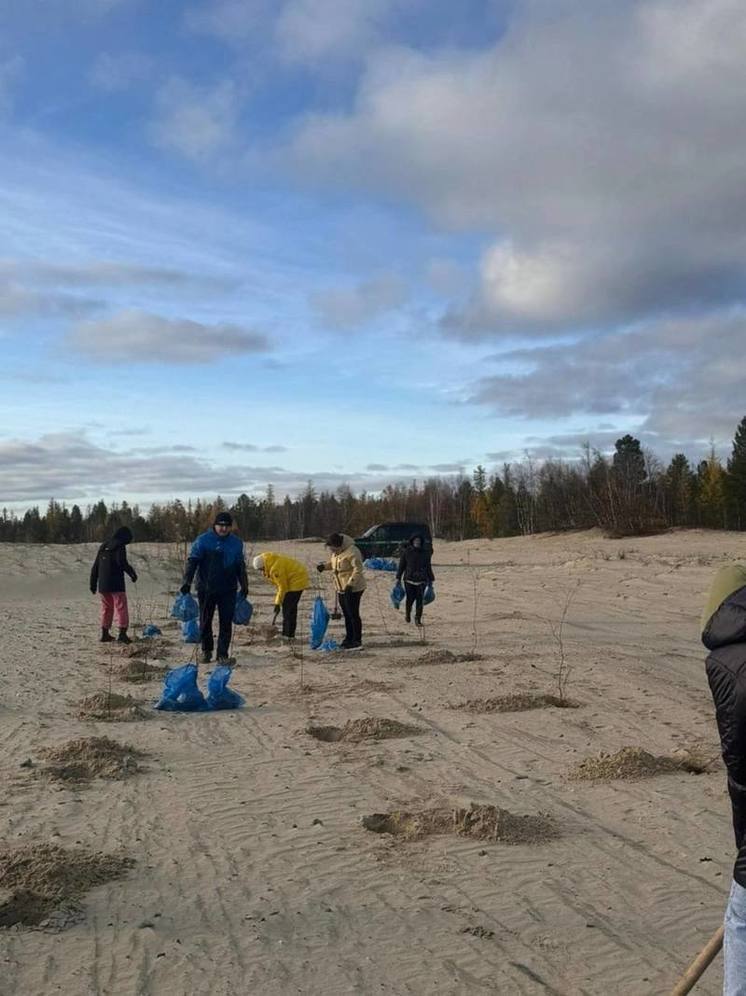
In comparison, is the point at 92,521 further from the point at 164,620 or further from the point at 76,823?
the point at 76,823

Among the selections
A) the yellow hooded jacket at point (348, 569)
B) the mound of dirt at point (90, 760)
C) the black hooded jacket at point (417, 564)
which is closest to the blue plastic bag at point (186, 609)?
the yellow hooded jacket at point (348, 569)

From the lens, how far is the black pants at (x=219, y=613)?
11617 millimetres

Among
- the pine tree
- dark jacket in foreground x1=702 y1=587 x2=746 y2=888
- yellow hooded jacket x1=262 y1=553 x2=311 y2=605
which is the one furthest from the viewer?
the pine tree

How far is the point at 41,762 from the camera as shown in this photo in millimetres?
6812

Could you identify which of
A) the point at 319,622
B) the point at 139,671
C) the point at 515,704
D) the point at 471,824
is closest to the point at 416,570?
the point at 319,622

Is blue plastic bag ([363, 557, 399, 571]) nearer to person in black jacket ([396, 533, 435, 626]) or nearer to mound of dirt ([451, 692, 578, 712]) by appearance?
person in black jacket ([396, 533, 435, 626])

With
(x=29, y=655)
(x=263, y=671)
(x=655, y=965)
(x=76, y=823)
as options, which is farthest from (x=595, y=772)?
(x=29, y=655)

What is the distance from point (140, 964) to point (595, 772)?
3.76 meters

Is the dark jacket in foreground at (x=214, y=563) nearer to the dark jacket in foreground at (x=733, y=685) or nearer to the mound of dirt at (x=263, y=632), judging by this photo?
the mound of dirt at (x=263, y=632)

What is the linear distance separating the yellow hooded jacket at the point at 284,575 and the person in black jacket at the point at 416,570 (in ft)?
8.14

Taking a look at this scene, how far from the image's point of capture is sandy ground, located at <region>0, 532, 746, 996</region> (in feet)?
12.5

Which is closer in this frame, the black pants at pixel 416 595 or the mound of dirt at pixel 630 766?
the mound of dirt at pixel 630 766

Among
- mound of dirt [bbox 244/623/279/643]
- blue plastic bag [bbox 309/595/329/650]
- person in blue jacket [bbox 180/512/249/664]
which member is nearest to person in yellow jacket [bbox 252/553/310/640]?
mound of dirt [bbox 244/623/279/643]

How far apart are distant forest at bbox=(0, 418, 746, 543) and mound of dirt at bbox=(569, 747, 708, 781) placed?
2578 centimetres
